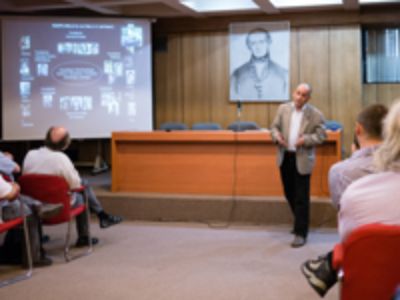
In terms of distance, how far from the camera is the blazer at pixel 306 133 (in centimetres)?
511

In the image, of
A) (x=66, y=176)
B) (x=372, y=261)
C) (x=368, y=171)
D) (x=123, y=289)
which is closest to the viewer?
(x=372, y=261)

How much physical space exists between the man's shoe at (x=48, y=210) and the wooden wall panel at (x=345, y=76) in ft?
17.4

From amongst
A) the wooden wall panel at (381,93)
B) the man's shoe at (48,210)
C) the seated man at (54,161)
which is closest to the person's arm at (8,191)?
the man's shoe at (48,210)

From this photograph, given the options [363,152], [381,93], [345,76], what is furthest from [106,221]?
[381,93]

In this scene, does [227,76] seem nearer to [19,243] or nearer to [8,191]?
Result: [19,243]

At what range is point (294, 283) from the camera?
3963 millimetres

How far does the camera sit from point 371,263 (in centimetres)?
202

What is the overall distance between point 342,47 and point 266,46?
1196mm

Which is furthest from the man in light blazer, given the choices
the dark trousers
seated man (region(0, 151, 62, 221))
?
seated man (region(0, 151, 62, 221))

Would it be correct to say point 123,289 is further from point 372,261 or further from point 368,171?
point 372,261

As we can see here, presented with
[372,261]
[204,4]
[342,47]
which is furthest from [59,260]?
[342,47]

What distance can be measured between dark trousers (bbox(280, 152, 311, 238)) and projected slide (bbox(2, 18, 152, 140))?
385 centimetres

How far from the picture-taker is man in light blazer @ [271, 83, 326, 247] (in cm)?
511

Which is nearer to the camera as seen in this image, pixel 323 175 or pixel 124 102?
pixel 323 175
